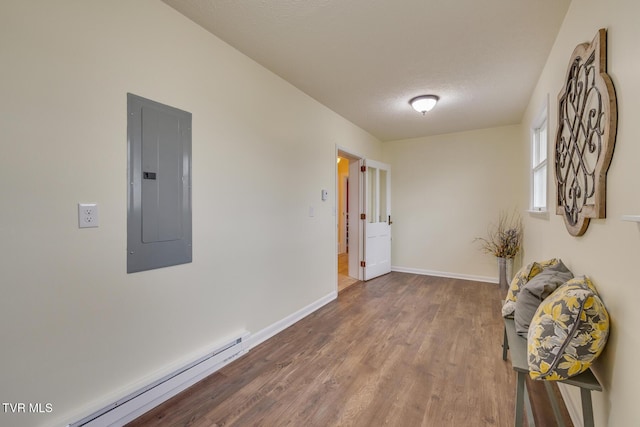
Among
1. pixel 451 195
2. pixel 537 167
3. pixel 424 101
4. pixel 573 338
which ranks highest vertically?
pixel 424 101

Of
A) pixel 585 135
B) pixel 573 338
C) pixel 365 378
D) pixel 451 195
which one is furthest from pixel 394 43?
pixel 451 195

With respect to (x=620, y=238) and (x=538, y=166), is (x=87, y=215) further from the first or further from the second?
(x=538, y=166)

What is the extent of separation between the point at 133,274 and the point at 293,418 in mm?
1255

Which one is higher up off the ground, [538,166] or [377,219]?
[538,166]

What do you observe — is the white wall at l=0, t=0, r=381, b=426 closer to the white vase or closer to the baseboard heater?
the baseboard heater

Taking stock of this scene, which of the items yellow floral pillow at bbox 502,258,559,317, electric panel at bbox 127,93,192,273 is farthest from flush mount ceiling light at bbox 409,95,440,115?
electric panel at bbox 127,93,192,273

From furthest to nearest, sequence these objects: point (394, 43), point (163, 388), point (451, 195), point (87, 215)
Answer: point (451, 195)
point (394, 43)
point (163, 388)
point (87, 215)

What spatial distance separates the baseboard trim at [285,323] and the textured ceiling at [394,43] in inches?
94.7

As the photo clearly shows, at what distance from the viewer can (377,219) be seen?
193 inches

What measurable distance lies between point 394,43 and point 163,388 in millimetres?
2885

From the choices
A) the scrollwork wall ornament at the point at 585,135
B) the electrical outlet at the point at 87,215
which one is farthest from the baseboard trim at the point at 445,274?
the electrical outlet at the point at 87,215

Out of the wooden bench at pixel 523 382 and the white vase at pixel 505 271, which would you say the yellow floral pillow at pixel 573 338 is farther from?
the white vase at pixel 505 271

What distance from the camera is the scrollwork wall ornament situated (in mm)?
1188

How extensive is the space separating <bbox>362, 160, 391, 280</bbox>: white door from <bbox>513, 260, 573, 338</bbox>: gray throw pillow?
299 centimetres
